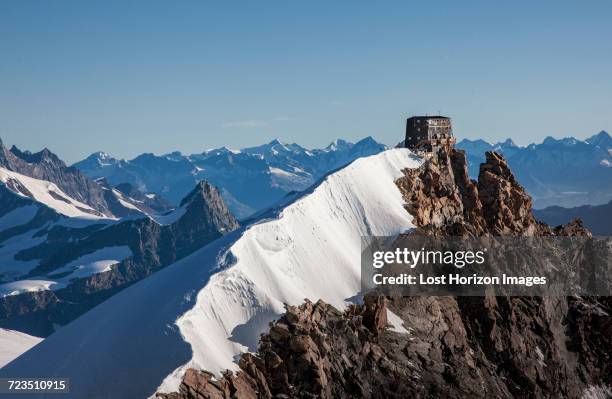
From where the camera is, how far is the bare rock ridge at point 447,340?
70188mm

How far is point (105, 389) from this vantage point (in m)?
63.0

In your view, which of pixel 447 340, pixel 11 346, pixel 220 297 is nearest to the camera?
pixel 220 297

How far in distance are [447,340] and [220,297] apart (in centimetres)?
2999

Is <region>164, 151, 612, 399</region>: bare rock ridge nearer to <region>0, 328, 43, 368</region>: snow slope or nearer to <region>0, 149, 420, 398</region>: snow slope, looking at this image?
<region>0, 149, 420, 398</region>: snow slope

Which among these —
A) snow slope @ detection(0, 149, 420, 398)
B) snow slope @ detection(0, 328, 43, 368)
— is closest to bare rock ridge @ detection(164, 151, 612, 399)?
snow slope @ detection(0, 149, 420, 398)

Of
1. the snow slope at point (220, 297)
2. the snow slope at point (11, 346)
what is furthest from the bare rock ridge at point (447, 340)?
the snow slope at point (11, 346)

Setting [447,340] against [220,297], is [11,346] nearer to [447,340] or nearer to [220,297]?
[220,297]

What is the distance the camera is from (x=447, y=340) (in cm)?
9312

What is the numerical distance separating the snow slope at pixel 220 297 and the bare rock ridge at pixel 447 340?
2.95 m

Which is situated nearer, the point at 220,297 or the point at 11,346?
the point at 220,297

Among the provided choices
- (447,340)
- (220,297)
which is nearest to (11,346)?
(220,297)

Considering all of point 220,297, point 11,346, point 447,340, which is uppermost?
point 11,346

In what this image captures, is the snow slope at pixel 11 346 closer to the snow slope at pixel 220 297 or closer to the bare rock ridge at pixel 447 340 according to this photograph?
the snow slope at pixel 220 297

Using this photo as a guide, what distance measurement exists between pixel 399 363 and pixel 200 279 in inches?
857
